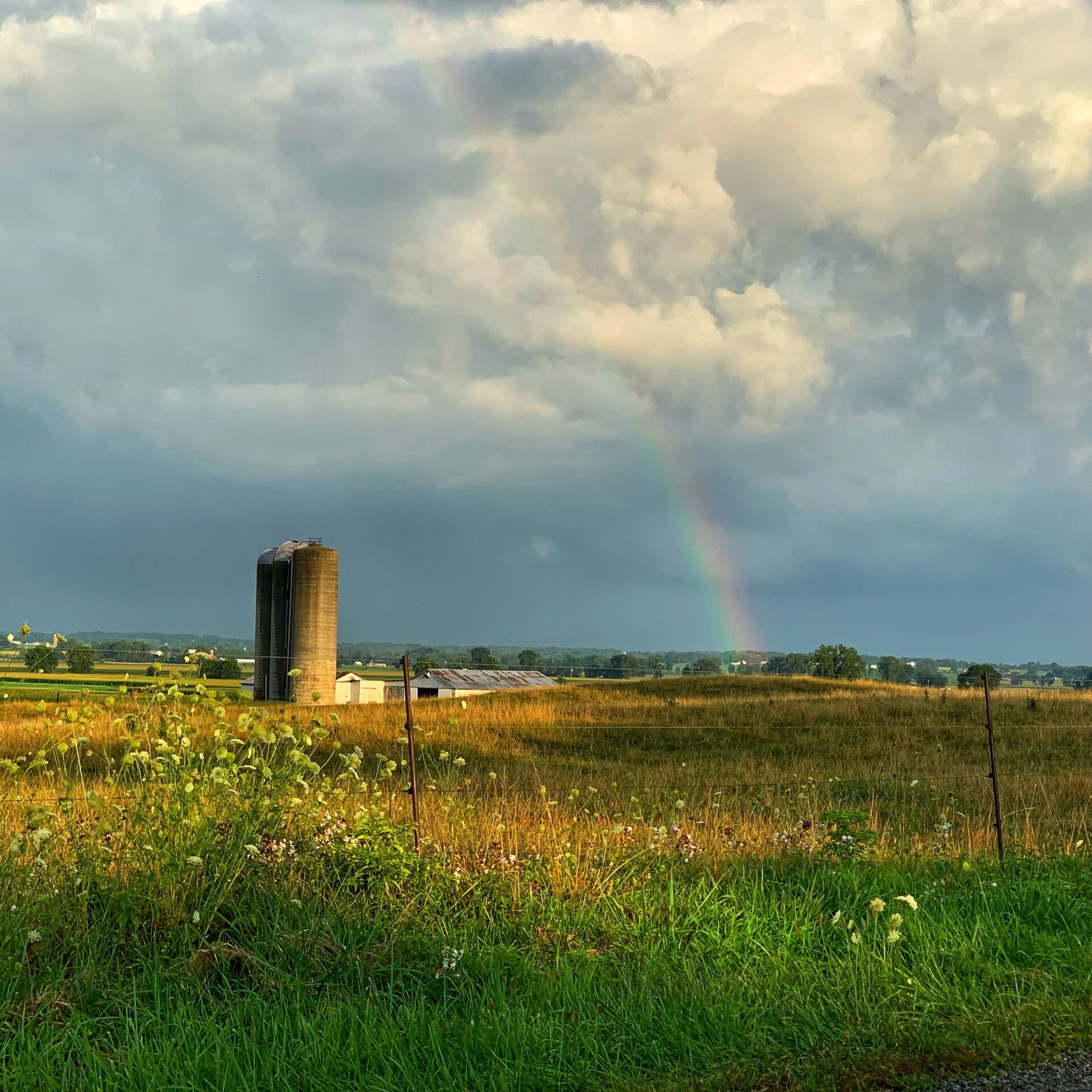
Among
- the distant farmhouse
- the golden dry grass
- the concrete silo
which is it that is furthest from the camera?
the distant farmhouse

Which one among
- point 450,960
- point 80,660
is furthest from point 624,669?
point 450,960

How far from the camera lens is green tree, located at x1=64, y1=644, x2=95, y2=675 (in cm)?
884

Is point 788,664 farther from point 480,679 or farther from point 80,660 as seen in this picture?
point 80,660

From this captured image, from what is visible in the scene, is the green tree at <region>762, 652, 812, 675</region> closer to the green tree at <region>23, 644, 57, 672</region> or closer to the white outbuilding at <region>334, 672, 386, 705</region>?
the white outbuilding at <region>334, 672, 386, 705</region>

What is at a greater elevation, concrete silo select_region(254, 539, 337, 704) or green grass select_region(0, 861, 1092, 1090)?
concrete silo select_region(254, 539, 337, 704)

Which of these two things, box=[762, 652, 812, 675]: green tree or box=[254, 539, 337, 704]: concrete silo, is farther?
box=[762, 652, 812, 675]: green tree

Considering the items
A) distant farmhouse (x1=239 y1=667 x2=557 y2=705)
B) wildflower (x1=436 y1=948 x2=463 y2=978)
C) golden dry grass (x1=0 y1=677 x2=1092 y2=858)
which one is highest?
wildflower (x1=436 y1=948 x2=463 y2=978)

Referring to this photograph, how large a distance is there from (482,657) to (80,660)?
110385 millimetres

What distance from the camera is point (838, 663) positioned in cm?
7375

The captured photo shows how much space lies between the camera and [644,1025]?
15.5 feet

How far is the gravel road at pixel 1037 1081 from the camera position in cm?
423

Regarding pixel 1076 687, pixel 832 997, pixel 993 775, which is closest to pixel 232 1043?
pixel 832 997

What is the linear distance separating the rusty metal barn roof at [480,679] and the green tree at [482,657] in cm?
2018

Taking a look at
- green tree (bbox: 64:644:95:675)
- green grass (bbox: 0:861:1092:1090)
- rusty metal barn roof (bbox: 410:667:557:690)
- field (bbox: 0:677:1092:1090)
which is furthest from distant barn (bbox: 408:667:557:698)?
green grass (bbox: 0:861:1092:1090)
